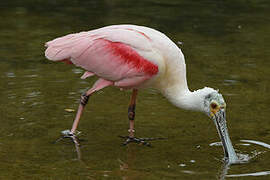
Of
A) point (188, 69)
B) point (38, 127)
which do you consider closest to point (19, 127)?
point (38, 127)

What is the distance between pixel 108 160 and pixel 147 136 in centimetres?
91

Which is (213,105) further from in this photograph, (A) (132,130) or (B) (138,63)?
(A) (132,130)

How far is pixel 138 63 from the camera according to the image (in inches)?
273

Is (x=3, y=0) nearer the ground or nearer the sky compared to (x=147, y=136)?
nearer the sky

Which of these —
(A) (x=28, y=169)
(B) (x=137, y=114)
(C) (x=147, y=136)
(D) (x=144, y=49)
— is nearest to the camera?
(A) (x=28, y=169)

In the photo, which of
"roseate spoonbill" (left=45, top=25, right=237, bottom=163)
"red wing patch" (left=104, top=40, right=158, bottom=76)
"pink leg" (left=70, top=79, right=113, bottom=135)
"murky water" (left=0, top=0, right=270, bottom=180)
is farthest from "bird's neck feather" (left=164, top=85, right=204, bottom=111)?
"pink leg" (left=70, top=79, right=113, bottom=135)

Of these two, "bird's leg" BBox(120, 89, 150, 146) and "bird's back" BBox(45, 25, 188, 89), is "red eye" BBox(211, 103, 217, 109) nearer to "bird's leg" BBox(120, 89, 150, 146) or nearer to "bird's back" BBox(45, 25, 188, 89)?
"bird's back" BBox(45, 25, 188, 89)

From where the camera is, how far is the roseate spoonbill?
6.80 metres

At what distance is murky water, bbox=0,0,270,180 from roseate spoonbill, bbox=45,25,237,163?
35 cm

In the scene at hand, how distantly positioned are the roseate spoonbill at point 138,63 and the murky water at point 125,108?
348 millimetres

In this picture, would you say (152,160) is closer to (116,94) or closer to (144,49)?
(144,49)

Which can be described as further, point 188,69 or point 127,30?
point 188,69

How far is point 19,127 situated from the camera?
7500 mm

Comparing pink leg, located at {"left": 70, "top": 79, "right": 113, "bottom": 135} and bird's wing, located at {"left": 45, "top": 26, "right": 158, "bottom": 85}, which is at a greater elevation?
bird's wing, located at {"left": 45, "top": 26, "right": 158, "bottom": 85}
